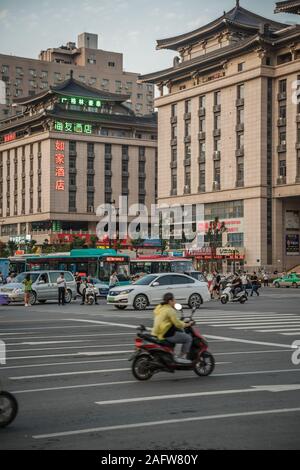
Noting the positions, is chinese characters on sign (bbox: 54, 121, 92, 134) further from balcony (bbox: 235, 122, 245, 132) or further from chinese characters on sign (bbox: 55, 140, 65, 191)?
balcony (bbox: 235, 122, 245, 132)

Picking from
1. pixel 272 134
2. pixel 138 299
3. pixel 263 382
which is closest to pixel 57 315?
pixel 138 299

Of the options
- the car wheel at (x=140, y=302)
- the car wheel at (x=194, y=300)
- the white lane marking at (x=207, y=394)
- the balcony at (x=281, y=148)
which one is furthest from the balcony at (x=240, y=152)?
the white lane marking at (x=207, y=394)

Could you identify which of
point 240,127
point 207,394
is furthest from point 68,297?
point 240,127

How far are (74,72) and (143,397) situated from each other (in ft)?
451

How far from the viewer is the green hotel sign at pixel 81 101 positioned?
113188 millimetres

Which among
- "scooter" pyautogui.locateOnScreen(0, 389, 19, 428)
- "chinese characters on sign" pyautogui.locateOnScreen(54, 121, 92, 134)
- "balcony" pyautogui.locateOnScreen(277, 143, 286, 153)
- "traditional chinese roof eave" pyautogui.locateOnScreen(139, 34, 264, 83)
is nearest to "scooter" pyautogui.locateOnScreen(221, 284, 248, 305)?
"scooter" pyautogui.locateOnScreen(0, 389, 19, 428)

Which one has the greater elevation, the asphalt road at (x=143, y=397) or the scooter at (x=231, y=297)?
the asphalt road at (x=143, y=397)

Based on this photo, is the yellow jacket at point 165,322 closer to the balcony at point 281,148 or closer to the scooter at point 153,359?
the scooter at point 153,359

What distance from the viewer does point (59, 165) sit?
372 feet

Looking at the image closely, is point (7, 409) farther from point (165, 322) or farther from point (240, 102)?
point (240, 102)

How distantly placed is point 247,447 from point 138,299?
2272 centimetres

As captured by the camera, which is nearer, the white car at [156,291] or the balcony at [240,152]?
the white car at [156,291]

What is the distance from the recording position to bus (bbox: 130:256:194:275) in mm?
50344

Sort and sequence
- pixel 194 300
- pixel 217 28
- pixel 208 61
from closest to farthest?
pixel 194 300 < pixel 208 61 < pixel 217 28
